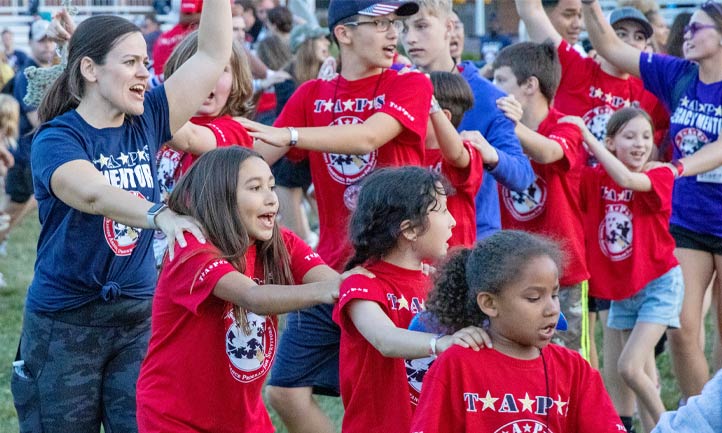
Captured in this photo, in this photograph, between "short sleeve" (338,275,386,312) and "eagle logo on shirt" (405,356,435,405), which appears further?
"eagle logo on shirt" (405,356,435,405)

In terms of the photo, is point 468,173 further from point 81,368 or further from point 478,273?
point 81,368

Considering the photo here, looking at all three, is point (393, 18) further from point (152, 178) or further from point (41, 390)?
point (41, 390)

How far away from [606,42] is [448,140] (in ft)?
6.75

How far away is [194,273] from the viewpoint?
3.64 meters

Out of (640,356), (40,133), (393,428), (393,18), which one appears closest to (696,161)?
(640,356)

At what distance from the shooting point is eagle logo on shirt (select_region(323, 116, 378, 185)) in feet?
16.3

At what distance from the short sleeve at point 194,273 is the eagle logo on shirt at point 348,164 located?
1.36m

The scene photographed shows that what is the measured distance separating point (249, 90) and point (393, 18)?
0.77 meters

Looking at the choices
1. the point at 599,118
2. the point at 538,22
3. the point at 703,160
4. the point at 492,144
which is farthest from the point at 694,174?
the point at 538,22

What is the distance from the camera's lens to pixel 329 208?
Result: 5086 millimetres

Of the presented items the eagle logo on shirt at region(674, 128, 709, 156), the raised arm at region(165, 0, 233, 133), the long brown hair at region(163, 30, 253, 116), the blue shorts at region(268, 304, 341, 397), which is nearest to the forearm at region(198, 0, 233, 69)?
the raised arm at region(165, 0, 233, 133)

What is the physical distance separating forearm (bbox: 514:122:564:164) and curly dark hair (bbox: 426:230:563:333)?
205cm

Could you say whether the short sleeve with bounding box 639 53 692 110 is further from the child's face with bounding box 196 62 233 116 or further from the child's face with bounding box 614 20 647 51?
the child's face with bounding box 196 62 233 116

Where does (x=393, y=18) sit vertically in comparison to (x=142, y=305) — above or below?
above
